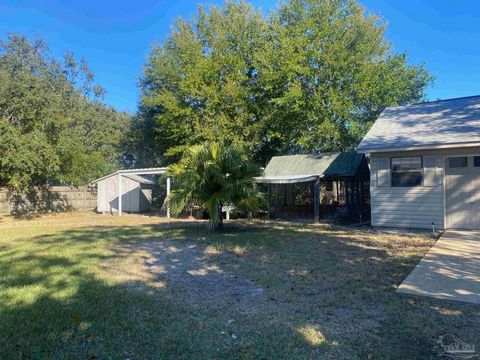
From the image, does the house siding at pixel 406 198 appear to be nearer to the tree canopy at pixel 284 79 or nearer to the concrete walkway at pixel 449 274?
the concrete walkway at pixel 449 274

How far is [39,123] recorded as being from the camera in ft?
56.2

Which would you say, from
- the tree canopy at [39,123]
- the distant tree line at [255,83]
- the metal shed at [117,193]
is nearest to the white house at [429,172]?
the distant tree line at [255,83]

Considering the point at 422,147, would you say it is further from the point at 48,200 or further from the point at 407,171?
the point at 48,200

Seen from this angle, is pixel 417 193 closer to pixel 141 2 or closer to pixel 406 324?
pixel 406 324

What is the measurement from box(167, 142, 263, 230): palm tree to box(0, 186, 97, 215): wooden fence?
46.4 feet

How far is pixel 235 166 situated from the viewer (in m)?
11.4

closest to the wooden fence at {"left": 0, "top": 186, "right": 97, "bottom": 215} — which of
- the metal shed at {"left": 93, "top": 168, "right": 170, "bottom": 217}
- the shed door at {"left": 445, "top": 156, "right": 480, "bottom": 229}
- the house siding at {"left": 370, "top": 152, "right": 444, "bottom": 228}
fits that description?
the metal shed at {"left": 93, "top": 168, "right": 170, "bottom": 217}

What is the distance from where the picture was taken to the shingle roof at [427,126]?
10.3 m

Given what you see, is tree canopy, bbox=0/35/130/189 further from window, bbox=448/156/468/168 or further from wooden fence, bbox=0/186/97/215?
window, bbox=448/156/468/168

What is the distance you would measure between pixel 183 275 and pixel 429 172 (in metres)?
8.17

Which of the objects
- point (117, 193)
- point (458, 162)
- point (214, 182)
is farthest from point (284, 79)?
point (117, 193)

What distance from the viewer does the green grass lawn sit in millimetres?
3434

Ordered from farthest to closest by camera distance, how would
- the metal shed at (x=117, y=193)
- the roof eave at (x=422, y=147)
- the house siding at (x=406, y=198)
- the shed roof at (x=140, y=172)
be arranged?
the metal shed at (x=117, y=193) → the shed roof at (x=140, y=172) → the house siding at (x=406, y=198) → the roof eave at (x=422, y=147)

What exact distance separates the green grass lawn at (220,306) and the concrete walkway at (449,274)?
0.74 ft
